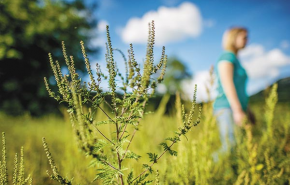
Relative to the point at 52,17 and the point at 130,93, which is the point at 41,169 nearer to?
the point at 130,93

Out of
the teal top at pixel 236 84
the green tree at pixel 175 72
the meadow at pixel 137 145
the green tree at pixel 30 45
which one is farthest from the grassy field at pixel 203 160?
the green tree at pixel 175 72

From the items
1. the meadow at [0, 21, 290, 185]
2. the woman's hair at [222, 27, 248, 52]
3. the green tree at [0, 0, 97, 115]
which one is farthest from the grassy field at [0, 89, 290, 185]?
the green tree at [0, 0, 97, 115]

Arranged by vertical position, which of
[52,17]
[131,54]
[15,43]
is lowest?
[131,54]

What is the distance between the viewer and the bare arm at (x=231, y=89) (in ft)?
9.53

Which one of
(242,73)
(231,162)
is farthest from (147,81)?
(242,73)

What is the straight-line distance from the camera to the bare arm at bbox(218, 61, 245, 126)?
290 centimetres

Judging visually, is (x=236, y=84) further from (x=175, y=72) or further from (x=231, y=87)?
(x=175, y=72)

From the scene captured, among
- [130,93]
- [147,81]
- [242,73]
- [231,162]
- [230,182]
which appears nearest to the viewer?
[147,81]

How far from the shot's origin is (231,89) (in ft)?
9.52

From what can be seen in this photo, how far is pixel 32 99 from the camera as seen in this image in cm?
1409

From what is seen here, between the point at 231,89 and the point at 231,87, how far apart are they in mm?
32

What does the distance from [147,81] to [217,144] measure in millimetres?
3236

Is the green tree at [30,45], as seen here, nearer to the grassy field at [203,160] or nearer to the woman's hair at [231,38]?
the grassy field at [203,160]

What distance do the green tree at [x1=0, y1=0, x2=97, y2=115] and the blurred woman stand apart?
10.9 meters
